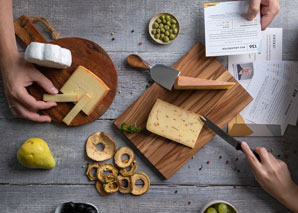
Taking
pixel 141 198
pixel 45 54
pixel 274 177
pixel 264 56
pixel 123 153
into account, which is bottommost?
pixel 141 198

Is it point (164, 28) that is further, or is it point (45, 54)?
point (164, 28)

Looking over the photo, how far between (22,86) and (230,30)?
3.30ft

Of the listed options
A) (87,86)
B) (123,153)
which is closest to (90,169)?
(123,153)

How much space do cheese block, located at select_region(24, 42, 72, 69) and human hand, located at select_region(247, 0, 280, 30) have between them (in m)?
0.87

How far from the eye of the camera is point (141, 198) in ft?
4.66

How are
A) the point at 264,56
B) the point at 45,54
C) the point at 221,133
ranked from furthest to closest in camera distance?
the point at 264,56 < the point at 221,133 < the point at 45,54

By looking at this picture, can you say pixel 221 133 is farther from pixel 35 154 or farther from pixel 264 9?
pixel 35 154

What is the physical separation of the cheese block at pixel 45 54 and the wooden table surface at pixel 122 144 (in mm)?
198

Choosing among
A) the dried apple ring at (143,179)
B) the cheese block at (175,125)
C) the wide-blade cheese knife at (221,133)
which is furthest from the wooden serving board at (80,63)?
the wide-blade cheese knife at (221,133)

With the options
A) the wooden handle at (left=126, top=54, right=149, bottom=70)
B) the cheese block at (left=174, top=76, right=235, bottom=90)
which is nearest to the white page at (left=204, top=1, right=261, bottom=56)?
the cheese block at (left=174, top=76, right=235, bottom=90)

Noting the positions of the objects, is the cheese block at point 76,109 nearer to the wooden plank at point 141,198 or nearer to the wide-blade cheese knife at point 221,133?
the wooden plank at point 141,198

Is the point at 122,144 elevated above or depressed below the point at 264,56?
below

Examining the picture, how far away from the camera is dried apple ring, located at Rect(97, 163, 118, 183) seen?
1.39 m

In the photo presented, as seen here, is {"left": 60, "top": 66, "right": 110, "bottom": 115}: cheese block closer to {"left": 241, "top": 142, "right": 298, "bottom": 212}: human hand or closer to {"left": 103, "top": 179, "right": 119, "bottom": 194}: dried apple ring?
{"left": 103, "top": 179, "right": 119, "bottom": 194}: dried apple ring
